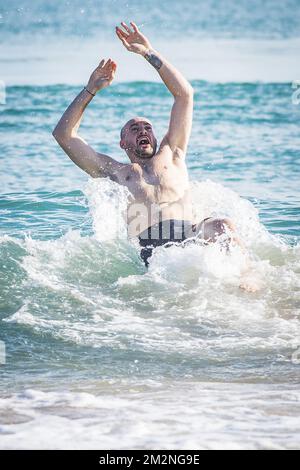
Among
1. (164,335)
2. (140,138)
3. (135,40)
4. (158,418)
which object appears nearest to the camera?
(158,418)

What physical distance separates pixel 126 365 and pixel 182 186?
2.42 meters

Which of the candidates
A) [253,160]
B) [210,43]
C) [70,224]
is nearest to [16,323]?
[70,224]

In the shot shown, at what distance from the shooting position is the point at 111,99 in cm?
1439

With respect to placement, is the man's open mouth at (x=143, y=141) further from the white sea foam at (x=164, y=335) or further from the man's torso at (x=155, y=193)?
the white sea foam at (x=164, y=335)

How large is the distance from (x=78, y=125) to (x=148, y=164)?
64 cm

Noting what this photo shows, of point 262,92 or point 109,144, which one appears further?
point 262,92

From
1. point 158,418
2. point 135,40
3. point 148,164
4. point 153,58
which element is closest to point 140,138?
point 148,164

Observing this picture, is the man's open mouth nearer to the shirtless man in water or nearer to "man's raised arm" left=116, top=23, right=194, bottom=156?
the shirtless man in water

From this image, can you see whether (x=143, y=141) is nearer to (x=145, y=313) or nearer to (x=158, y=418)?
(x=145, y=313)

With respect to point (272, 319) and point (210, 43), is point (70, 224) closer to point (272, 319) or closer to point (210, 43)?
point (272, 319)

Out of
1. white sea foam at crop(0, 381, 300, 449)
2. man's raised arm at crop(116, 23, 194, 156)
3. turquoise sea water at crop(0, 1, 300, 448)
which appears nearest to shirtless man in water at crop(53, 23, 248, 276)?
man's raised arm at crop(116, 23, 194, 156)

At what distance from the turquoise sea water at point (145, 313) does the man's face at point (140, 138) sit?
1.19ft

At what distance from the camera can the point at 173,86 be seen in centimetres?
736

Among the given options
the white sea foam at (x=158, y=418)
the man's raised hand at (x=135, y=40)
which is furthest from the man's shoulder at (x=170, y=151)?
the white sea foam at (x=158, y=418)
